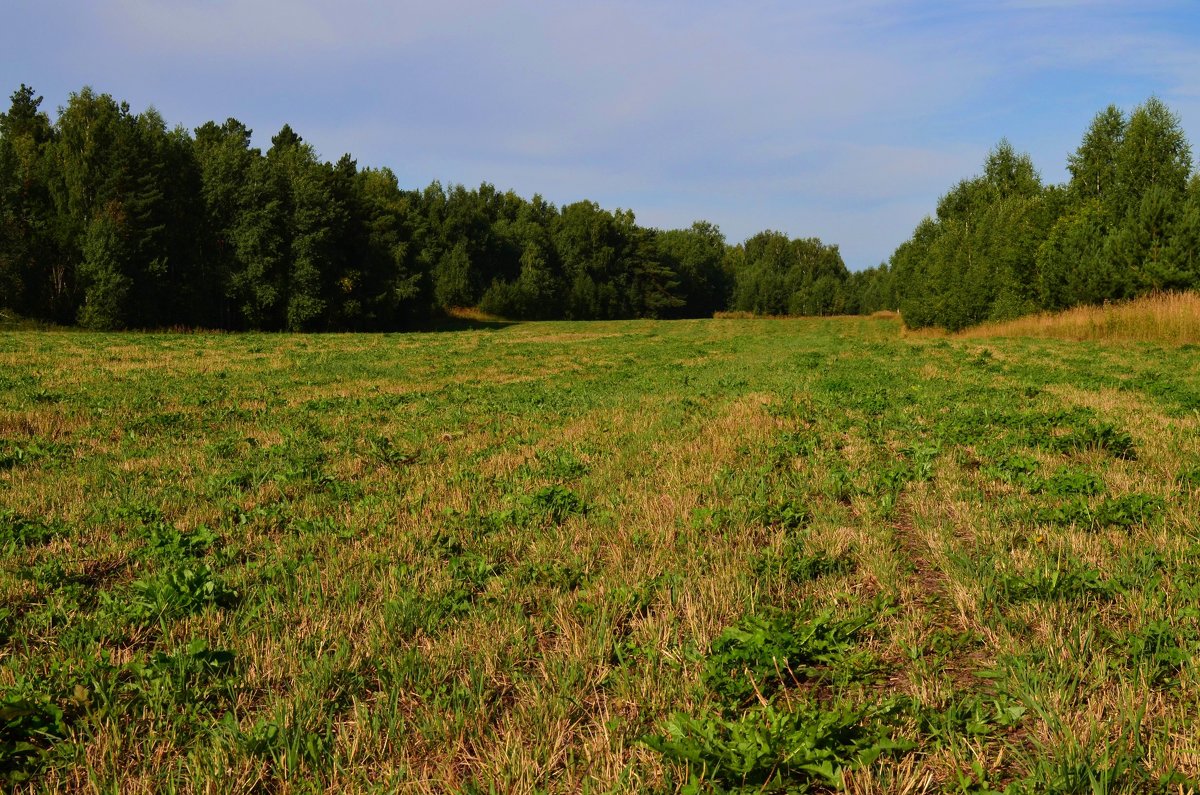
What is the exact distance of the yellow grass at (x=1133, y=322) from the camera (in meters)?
27.0

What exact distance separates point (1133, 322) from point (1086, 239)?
29.1 ft

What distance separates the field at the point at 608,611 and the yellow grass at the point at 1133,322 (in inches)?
905

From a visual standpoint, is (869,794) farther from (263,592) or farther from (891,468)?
(891,468)

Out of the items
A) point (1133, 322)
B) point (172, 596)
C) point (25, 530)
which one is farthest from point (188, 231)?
point (1133, 322)

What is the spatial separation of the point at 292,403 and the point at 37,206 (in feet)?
142

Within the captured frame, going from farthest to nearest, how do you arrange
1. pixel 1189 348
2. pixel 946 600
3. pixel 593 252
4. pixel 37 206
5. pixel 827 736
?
pixel 593 252
pixel 37 206
pixel 1189 348
pixel 946 600
pixel 827 736

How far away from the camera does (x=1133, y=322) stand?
29172 mm

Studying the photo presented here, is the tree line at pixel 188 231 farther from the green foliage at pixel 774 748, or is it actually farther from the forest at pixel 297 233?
the green foliage at pixel 774 748

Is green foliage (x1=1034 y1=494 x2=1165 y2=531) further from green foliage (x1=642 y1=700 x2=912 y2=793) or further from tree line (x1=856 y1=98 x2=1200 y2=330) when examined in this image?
tree line (x1=856 y1=98 x2=1200 y2=330)

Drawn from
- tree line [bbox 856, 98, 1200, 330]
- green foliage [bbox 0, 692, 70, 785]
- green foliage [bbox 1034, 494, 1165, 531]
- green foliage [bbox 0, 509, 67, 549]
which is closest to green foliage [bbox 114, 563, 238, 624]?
green foliage [bbox 0, 692, 70, 785]

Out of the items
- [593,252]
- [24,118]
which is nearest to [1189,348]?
[24,118]

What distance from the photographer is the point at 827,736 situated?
2.75 meters

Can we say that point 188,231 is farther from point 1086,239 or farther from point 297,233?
point 1086,239

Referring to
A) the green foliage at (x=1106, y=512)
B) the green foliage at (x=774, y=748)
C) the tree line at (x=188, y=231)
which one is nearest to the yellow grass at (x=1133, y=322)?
the green foliage at (x=1106, y=512)
